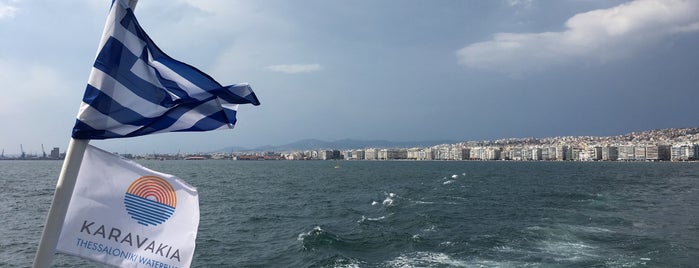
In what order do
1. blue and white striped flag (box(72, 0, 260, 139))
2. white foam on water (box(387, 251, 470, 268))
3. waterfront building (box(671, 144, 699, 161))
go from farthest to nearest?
A: waterfront building (box(671, 144, 699, 161)), white foam on water (box(387, 251, 470, 268)), blue and white striped flag (box(72, 0, 260, 139))

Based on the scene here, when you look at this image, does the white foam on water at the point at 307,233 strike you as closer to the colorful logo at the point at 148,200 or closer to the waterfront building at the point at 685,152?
the colorful logo at the point at 148,200

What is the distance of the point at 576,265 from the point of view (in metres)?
14.9

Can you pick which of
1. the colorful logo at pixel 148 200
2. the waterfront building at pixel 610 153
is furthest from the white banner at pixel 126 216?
the waterfront building at pixel 610 153

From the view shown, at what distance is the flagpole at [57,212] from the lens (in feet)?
10.7

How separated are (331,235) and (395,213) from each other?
7.65 metres

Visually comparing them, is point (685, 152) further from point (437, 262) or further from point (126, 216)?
point (126, 216)

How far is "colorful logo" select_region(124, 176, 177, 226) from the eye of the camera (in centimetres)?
377

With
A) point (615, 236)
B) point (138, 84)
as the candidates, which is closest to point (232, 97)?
point (138, 84)

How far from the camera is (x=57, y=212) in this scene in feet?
10.8

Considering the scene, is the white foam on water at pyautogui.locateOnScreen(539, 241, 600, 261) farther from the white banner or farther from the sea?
the white banner

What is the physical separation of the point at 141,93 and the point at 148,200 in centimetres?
81

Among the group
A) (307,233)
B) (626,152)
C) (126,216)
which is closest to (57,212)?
(126,216)

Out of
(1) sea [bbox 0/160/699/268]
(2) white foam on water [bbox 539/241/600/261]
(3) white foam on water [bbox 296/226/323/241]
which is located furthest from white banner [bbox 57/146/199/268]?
(3) white foam on water [bbox 296/226/323/241]

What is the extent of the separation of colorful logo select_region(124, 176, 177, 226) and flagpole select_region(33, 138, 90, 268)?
1.65 ft
